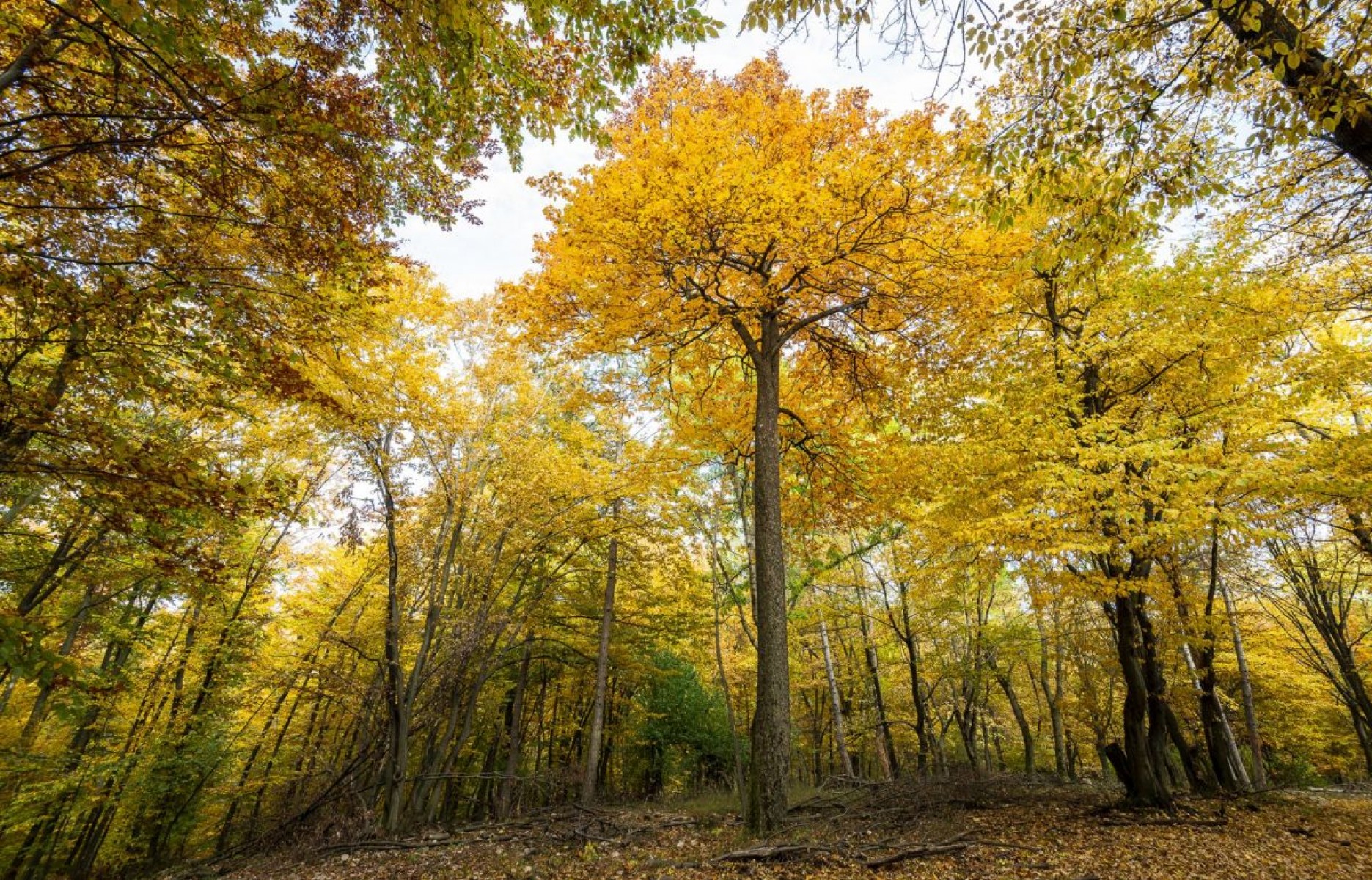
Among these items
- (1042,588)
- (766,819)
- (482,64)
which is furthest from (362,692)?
(1042,588)

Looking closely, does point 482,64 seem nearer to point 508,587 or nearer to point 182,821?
point 508,587

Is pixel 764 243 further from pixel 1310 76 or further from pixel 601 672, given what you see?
pixel 601 672

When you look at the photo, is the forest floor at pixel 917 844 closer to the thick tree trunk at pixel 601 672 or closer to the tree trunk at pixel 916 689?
the thick tree trunk at pixel 601 672

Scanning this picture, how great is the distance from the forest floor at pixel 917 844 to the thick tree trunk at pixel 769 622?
48 centimetres

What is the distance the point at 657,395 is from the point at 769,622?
5.26 meters


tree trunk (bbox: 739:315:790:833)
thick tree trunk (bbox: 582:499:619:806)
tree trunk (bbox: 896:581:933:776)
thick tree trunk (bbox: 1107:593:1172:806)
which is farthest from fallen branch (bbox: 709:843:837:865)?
tree trunk (bbox: 896:581:933:776)

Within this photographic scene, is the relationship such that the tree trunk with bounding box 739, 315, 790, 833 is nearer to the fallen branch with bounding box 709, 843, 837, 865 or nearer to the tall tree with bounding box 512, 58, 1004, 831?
the tall tree with bounding box 512, 58, 1004, 831

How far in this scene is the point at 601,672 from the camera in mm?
11914

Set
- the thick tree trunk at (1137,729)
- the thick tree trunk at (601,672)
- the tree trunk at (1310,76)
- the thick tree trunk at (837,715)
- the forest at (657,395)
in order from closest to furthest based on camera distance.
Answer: the tree trunk at (1310,76) < the forest at (657,395) < the thick tree trunk at (1137,729) < the thick tree trunk at (601,672) < the thick tree trunk at (837,715)

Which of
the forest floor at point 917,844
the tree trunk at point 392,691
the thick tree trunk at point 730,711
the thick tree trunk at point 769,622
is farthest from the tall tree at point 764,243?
the tree trunk at point 392,691

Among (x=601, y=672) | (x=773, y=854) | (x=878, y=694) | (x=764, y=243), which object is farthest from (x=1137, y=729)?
(x=601, y=672)

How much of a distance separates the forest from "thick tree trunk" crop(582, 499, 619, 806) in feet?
0.52

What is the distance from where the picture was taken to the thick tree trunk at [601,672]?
11.1 meters

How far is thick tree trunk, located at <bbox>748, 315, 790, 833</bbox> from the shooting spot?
5.71 m
